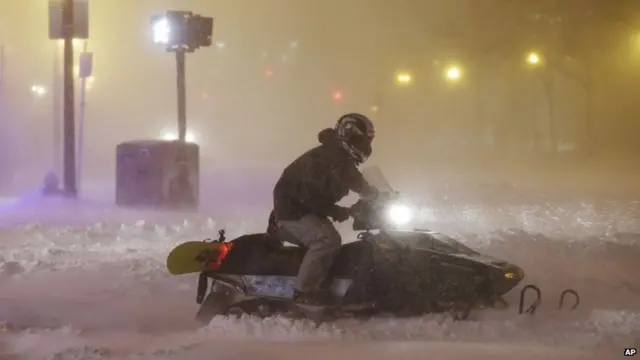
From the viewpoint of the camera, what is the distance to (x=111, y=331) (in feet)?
25.2

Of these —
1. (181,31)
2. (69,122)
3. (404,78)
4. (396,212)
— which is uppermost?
(404,78)

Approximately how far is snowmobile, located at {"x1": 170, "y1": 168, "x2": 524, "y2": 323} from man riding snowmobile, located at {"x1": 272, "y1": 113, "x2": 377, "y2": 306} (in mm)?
193

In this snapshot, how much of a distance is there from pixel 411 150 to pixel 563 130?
28.5ft

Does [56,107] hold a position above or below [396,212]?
above

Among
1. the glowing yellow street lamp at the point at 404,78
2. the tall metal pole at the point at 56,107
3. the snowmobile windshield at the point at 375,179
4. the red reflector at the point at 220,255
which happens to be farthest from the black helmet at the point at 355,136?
the glowing yellow street lamp at the point at 404,78

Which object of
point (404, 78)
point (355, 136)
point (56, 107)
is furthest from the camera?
point (404, 78)

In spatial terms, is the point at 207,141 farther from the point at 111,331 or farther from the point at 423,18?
the point at 111,331

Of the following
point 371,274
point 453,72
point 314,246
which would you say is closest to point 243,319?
point 314,246

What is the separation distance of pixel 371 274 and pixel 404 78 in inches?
2035

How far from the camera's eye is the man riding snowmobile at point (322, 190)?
275 inches

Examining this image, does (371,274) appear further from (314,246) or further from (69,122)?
(69,122)

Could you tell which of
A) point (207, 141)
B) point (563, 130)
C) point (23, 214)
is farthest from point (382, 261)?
point (207, 141)

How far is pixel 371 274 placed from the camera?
723 cm

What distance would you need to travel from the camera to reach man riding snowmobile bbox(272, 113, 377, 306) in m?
6.98
